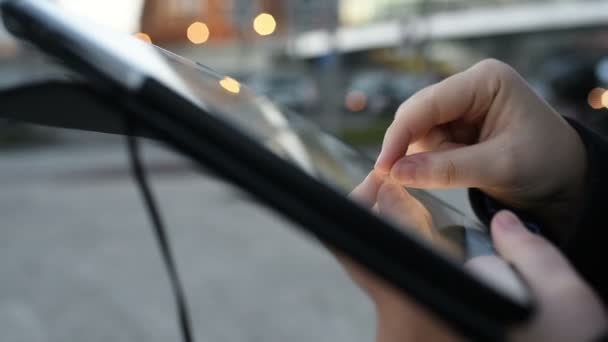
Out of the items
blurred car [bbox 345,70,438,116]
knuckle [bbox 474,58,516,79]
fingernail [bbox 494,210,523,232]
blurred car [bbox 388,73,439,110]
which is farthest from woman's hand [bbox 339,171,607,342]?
blurred car [bbox 388,73,439,110]

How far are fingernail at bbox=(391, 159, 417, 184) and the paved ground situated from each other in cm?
127

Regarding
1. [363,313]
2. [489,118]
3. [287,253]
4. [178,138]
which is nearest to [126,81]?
[178,138]

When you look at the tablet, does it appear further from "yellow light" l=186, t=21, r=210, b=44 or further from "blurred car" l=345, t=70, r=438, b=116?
"yellow light" l=186, t=21, r=210, b=44

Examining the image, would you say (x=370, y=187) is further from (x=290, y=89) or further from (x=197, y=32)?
(x=197, y=32)

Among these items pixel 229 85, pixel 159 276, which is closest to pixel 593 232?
pixel 229 85

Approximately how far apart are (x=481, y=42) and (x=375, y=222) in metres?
40.7

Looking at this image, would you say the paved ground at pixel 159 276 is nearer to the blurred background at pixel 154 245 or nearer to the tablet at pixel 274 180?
the blurred background at pixel 154 245

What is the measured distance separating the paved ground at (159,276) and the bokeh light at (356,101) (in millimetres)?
16990

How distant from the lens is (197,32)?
36688 mm

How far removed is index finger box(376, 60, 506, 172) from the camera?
999mm

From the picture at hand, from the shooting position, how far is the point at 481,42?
39656mm

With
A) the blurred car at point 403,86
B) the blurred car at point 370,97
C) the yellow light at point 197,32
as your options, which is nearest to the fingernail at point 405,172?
the blurred car at point 370,97

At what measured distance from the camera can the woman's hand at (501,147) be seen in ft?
3.14

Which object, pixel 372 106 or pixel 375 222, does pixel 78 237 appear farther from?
pixel 372 106
